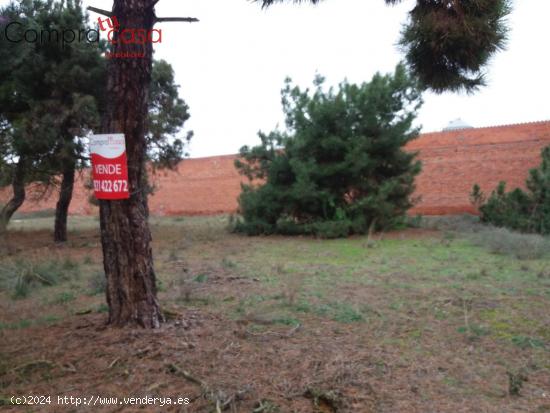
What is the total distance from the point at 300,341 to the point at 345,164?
934cm

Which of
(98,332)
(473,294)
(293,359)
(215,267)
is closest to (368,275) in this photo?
(473,294)

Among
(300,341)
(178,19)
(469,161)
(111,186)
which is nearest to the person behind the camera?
(111,186)

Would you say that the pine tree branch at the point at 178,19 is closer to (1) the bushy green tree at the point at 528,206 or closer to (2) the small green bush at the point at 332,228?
(2) the small green bush at the point at 332,228

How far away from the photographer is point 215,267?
25.6 feet

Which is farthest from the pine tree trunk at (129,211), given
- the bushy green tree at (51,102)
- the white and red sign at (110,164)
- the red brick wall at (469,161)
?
the red brick wall at (469,161)

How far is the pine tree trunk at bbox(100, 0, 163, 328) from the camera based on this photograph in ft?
12.2

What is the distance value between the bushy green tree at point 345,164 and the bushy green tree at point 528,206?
2.53 metres

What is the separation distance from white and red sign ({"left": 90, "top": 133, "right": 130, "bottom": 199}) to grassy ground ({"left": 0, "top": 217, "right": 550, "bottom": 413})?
1157 millimetres

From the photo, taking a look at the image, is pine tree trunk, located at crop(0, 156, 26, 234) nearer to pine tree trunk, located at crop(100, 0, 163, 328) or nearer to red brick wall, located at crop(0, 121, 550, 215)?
red brick wall, located at crop(0, 121, 550, 215)

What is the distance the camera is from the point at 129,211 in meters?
3.76

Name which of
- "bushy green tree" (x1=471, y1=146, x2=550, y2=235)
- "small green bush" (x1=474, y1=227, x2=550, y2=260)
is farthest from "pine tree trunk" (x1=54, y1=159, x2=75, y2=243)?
"bushy green tree" (x1=471, y1=146, x2=550, y2=235)

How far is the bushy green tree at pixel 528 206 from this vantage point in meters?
12.3

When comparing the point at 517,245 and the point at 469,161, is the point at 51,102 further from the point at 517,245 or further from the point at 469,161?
the point at 469,161

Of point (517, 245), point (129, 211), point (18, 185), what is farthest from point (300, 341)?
point (18, 185)
